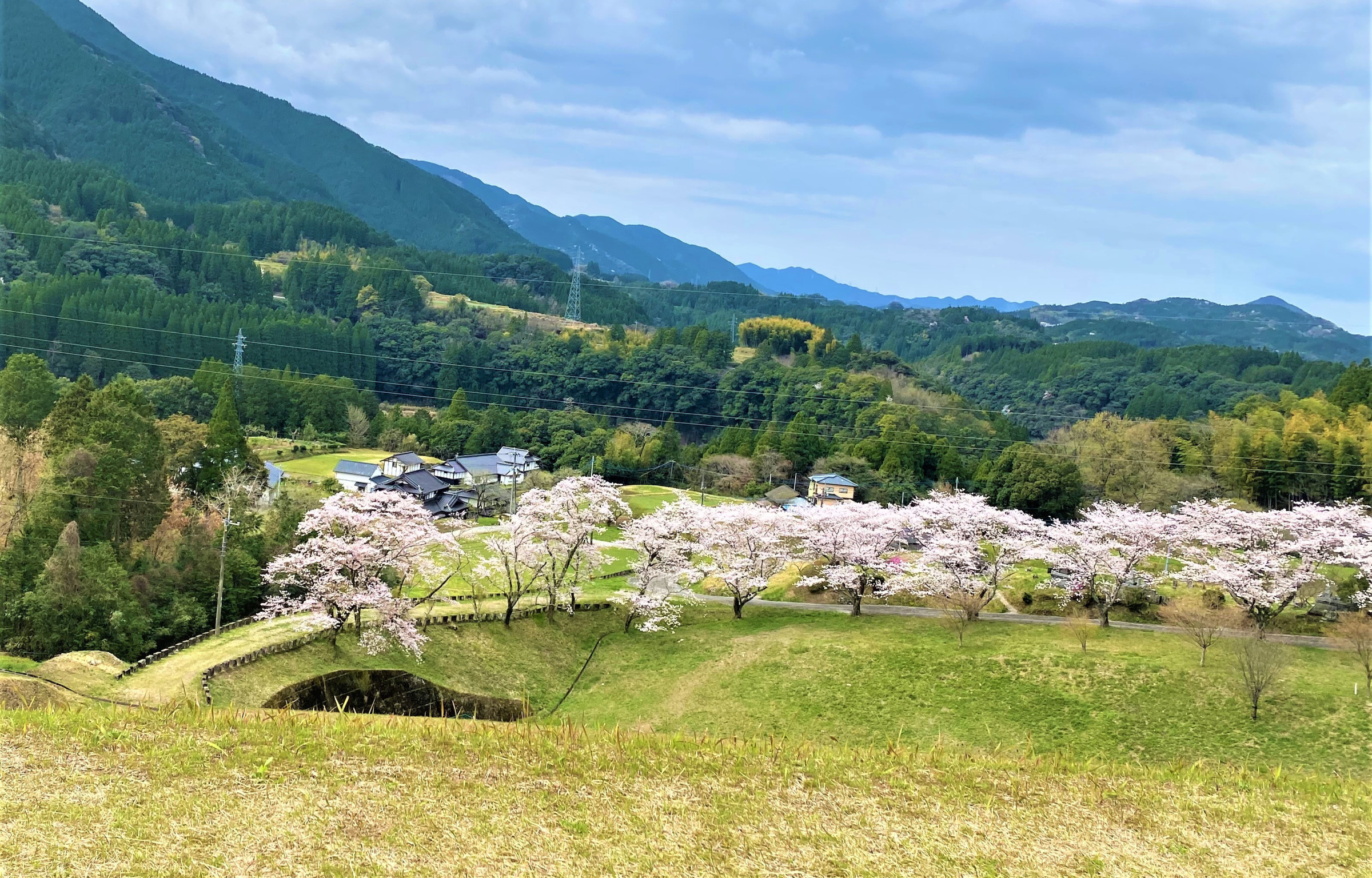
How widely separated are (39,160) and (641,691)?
130983 mm

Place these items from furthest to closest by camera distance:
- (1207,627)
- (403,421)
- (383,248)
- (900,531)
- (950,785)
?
(383,248) < (403,421) < (900,531) < (1207,627) < (950,785)

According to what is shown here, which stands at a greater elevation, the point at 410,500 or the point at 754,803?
the point at 754,803

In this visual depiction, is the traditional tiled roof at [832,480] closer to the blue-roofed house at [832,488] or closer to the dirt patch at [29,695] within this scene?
the blue-roofed house at [832,488]

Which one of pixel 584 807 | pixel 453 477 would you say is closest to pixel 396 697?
pixel 584 807

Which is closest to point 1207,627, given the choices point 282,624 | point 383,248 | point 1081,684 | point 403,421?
point 1081,684

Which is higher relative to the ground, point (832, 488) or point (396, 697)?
point (832, 488)

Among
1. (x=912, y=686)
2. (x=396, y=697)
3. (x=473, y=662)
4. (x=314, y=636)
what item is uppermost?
(x=912, y=686)

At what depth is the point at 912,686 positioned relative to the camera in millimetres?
24703

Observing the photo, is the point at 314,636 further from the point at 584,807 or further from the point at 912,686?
the point at 584,807

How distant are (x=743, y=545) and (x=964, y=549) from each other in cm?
810

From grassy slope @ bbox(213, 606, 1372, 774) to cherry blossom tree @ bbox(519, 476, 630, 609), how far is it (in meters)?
1.53

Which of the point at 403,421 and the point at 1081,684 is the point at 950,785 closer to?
the point at 1081,684

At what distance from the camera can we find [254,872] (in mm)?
6746

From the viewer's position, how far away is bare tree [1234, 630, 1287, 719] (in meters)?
22.1
